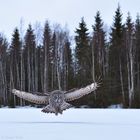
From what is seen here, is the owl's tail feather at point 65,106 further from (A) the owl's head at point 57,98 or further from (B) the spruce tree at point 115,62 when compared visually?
(B) the spruce tree at point 115,62

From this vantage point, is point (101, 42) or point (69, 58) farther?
point (69, 58)

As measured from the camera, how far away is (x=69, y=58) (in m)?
51.1

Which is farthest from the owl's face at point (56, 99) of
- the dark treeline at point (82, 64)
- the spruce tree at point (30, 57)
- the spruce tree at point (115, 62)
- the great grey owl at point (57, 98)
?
the spruce tree at point (30, 57)

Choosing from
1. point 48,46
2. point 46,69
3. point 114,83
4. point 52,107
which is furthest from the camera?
point 48,46

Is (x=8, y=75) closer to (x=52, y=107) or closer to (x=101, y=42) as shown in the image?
(x=101, y=42)

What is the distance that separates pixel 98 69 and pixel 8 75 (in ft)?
44.3

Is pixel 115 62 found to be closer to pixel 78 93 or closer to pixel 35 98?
pixel 78 93

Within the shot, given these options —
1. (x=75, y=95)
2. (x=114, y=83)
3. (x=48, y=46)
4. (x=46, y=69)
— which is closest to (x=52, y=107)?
(x=75, y=95)

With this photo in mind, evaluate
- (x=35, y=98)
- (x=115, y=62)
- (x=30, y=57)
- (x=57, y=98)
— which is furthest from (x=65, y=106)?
(x=30, y=57)

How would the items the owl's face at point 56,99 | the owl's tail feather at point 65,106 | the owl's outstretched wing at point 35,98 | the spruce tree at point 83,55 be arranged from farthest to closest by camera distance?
the spruce tree at point 83,55, the owl's outstretched wing at point 35,98, the owl's face at point 56,99, the owl's tail feather at point 65,106

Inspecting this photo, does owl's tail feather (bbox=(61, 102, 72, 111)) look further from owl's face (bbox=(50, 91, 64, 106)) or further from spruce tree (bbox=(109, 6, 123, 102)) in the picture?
spruce tree (bbox=(109, 6, 123, 102))

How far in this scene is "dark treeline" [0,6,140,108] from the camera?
39.8m

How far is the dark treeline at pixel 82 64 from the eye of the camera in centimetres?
3978

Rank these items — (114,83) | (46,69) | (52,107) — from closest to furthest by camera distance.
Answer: (52,107) < (114,83) < (46,69)
